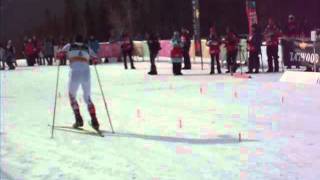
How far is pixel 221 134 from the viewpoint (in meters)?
11.2

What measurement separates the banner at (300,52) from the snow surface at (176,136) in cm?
155

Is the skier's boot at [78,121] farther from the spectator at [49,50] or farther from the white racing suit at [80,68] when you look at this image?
→ the spectator at [49,50]

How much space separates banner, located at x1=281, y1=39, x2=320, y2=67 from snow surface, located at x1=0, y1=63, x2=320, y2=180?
5.08ft

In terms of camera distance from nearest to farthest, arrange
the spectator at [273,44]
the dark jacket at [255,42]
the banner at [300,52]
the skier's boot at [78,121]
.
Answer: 1. the skier's boot at [78,121]
2. the banner at [300,52]
3. the spectator at [273,44]
4. the dark jacket at [255,42]

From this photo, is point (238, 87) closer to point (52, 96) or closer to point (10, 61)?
point (52, 96)

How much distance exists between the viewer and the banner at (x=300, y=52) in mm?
19859

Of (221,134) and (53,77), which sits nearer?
(221,134)

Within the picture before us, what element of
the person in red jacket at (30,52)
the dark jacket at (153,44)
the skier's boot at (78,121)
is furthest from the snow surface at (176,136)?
the person in red jacket at (30,52)

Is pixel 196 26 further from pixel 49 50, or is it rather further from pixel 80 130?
pixel 80 130

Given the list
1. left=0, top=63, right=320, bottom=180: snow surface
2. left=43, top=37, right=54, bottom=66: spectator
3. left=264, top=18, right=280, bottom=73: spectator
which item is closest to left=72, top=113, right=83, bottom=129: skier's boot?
left=0, top=63, right=320, bottom=180: snow surface

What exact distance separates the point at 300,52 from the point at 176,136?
37.1ft

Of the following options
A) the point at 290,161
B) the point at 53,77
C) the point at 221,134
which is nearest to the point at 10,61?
the point at 53,77

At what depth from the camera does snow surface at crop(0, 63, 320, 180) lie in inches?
339

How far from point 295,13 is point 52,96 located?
3139cm
